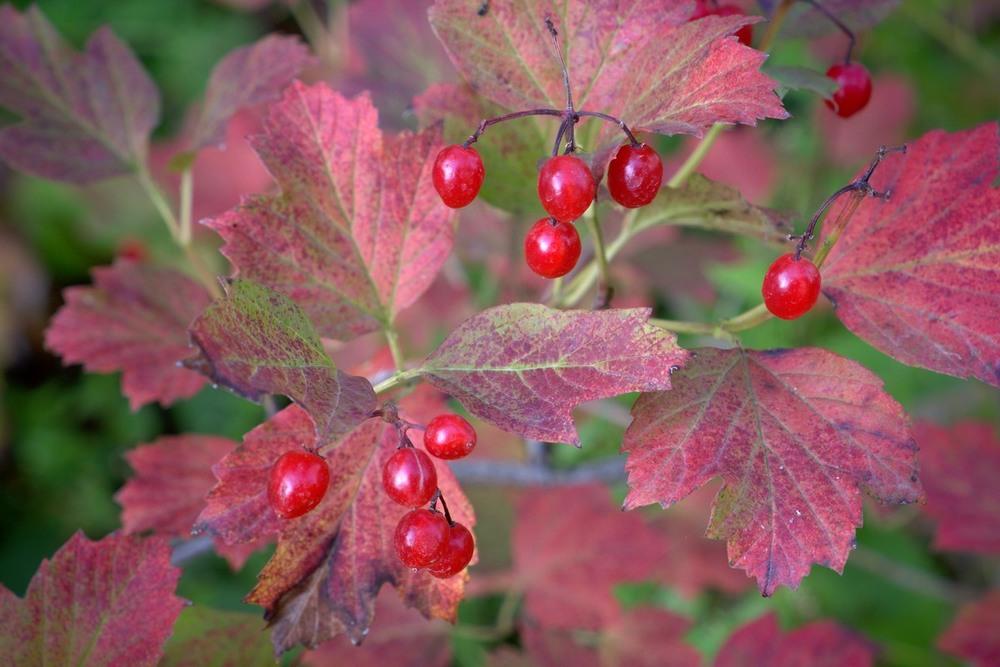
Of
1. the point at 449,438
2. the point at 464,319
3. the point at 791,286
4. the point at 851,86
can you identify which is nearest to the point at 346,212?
the point at 464,319

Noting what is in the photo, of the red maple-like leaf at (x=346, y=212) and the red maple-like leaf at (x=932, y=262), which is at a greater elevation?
the red maple-like leaf at (x=346, y=212)

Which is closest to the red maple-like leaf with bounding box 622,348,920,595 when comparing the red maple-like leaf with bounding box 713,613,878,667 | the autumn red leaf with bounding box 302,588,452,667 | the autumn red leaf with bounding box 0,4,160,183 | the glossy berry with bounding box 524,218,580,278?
the glossy berry with bounding box 524,218,580,278

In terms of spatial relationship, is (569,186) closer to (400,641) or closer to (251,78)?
(251,78)

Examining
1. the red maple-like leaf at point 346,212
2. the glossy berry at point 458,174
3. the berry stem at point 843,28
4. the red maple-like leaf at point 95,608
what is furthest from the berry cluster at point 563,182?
the red maple-like leaf at point 95,608

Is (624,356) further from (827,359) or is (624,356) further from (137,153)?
(137,153)

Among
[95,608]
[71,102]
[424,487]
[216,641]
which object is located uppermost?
[71,102]

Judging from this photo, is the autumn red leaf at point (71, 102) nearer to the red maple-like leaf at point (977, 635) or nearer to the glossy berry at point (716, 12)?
the glossy berry at point (716, 12)
